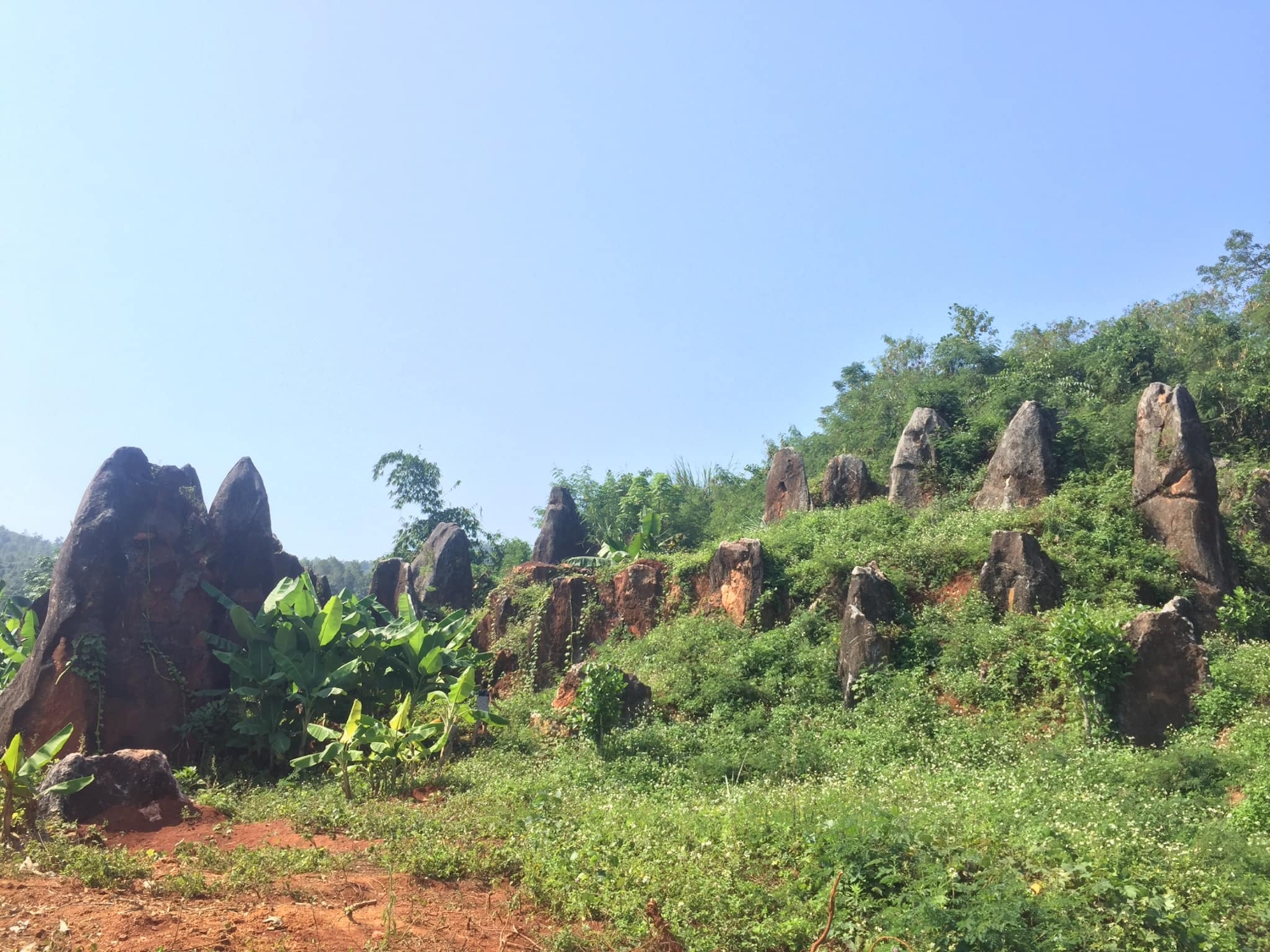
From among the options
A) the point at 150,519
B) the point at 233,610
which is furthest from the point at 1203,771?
the point at 150,519

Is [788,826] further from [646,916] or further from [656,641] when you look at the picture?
[656,641]

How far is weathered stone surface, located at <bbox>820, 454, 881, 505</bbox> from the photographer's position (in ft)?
69.1

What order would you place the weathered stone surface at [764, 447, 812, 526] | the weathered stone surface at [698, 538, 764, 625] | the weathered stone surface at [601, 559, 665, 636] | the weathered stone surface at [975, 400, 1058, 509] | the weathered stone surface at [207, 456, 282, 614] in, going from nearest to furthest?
the weathered stone surface at [207, 456, 282, 614], the weathered stone surface at [698, 538, 764, 625], the weathered stone surface at [601, 559, 665, 636], the weathered stone surface at [975, 400, 1058, 509], the weathered stone surface at [764, 447, 812, 526]

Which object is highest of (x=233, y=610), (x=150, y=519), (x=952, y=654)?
(x=150, y=519)

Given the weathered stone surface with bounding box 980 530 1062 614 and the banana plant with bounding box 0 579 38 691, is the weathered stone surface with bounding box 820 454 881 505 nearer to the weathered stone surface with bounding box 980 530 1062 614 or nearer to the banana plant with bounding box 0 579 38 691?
the weathered stone surface with bounding box 980 530 1062 614

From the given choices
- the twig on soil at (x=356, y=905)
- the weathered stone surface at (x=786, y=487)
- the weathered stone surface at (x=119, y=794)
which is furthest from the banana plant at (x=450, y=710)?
the weathered stone surface at (x=786, y=487)

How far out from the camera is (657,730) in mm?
11938

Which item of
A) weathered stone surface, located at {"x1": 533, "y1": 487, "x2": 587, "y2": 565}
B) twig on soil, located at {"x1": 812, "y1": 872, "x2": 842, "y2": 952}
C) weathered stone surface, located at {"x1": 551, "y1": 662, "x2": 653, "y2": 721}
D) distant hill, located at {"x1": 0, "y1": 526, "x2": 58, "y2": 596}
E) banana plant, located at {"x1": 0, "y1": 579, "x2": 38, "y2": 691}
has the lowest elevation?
twig on soil, located at {"x1": 812, "y1": 872, "x2": 842, "y2": 952}

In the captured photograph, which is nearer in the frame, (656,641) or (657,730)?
(657,730)

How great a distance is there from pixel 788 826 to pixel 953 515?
468 inches

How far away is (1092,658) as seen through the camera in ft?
34.4

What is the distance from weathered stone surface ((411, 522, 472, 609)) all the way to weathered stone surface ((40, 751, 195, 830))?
43.5 ft

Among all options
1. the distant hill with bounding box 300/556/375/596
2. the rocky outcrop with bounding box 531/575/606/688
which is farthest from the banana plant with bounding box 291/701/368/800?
the distant hill with bounding box 300/556/375/596

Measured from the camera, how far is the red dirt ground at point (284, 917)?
4902mm
